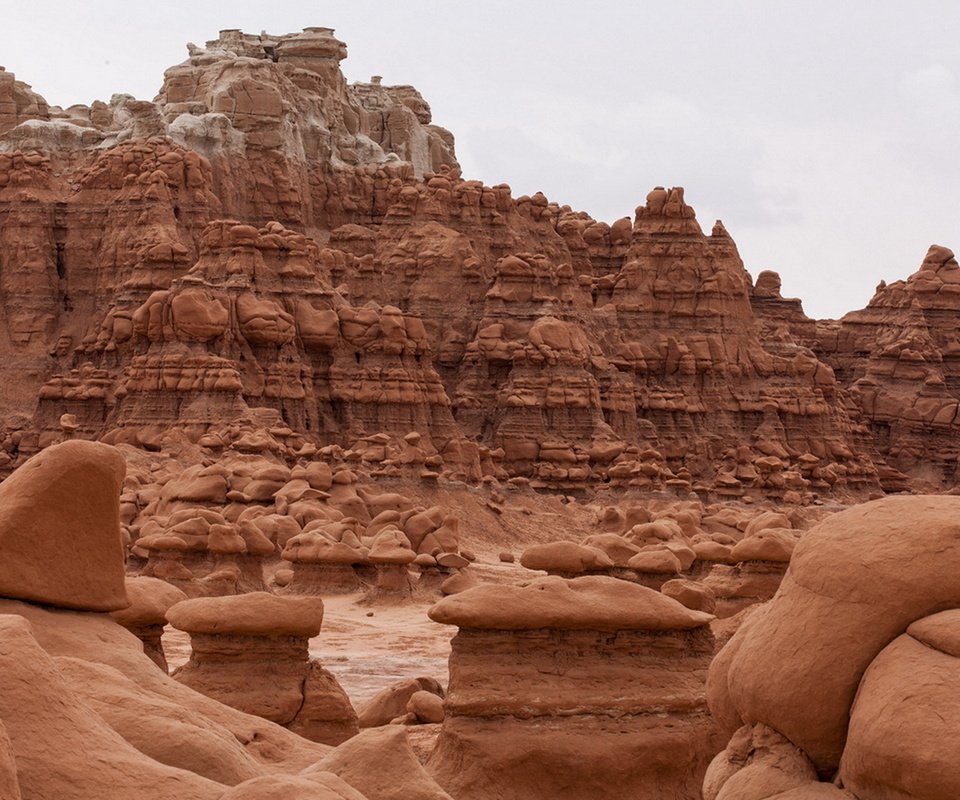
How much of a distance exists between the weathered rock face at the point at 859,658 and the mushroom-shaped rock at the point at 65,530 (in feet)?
12.6

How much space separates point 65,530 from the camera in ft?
32.8

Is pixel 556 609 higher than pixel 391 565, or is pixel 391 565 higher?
pixel 556 609

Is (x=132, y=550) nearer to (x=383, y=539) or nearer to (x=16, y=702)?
(x=383, y=539)

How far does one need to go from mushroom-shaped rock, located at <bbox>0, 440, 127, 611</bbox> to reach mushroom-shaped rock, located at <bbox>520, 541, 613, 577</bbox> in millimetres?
10773

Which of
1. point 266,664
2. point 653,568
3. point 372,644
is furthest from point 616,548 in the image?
point 266,664

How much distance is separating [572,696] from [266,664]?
3.10 m

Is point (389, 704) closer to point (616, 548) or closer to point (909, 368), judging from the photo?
point (616, 548)

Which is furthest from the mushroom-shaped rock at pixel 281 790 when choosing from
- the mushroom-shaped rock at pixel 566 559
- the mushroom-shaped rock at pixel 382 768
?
the mushroom-shaped rock at pixel 566 559

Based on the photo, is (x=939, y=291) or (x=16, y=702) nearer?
(x=16, y=702)

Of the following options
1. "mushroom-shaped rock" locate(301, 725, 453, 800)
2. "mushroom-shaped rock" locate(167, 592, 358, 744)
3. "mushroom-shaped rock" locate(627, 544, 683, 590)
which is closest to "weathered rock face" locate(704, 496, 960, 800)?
"mushroom-shaped rock" locate(301, 725, 453, 800)

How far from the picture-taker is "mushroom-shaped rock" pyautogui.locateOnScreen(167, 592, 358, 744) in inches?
549

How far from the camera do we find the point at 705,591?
1959 cm

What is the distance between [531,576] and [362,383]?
18449 mm

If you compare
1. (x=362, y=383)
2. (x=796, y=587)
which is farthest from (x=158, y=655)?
(x=362, y=383)
